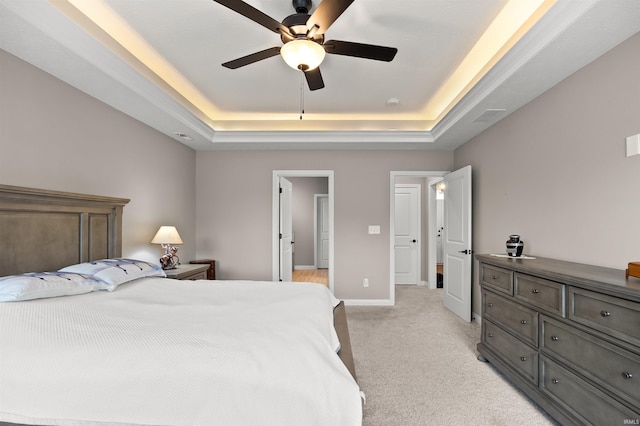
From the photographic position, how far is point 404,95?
3678mm

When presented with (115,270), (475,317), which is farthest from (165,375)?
(475,317)

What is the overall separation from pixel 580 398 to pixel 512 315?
27.8 inches

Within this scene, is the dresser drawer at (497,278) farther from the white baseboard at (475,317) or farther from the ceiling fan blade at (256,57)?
the ceiling fan blade at (256,57)

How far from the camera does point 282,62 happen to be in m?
2.90

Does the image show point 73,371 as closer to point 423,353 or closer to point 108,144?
point 108,144

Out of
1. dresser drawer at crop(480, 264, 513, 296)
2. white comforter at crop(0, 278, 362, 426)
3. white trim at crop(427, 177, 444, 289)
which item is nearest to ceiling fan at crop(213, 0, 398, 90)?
white comforter at crop(0, 278, 362, 426)

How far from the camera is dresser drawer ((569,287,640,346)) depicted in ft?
4.83

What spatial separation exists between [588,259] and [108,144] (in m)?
4.29

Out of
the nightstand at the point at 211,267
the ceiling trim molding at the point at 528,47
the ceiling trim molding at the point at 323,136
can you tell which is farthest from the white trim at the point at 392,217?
the nightstand at the point at 211,267

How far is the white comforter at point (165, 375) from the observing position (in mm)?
1118

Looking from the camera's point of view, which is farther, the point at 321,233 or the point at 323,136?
the point at 321,233

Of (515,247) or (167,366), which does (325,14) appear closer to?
(167,366)

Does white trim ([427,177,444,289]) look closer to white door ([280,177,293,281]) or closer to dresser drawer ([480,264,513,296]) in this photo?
white door ([280,177,293,281])

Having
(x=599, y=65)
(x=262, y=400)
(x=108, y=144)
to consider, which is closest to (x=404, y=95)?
(x=599, y=65)
